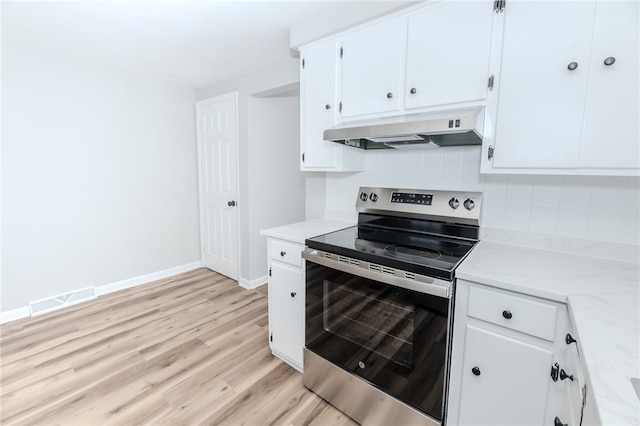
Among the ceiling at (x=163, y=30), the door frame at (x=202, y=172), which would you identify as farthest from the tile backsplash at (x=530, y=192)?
the door frame at (x=202, y=172)

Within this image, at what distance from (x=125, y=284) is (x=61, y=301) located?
555 mm

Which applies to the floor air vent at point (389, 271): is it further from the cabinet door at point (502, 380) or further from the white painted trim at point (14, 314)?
the white painted trim at point (14, 314)

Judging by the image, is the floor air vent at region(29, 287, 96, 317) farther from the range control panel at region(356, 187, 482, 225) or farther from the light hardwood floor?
the range control panel at region(356, 187, 482, 225)

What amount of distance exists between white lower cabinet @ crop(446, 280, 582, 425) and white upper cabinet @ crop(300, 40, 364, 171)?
1.13 m

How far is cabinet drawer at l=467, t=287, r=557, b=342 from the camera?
3.53 ft

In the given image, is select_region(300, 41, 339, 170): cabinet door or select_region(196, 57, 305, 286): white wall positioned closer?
select_region(300, 41, 339, 170): cabinet door

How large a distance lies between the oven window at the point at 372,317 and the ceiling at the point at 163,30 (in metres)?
1.73

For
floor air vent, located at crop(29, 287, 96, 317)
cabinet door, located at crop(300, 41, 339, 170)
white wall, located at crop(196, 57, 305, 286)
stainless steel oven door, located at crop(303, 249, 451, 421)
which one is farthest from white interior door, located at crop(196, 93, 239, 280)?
stainless steel oven door, located at crop(303, 249, 451, 421)

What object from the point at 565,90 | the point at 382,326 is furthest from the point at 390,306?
the point at 565,90

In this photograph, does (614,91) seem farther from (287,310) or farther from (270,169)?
(270,169)

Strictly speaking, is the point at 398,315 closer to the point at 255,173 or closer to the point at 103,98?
the point at 255,173

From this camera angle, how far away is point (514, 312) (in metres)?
1.14

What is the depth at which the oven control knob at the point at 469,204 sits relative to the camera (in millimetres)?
1669

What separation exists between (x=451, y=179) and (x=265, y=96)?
2.27 m
